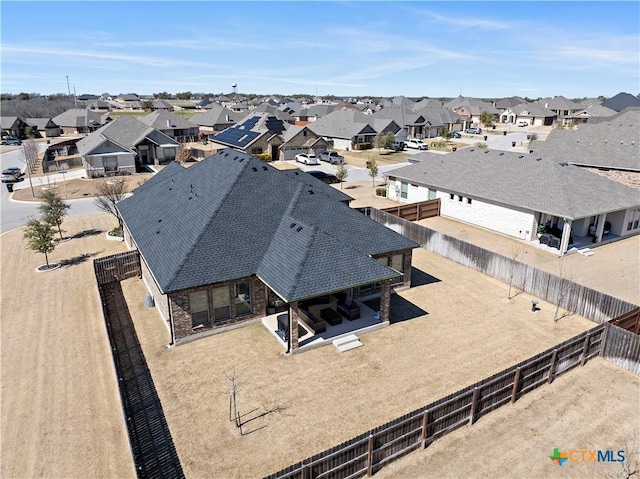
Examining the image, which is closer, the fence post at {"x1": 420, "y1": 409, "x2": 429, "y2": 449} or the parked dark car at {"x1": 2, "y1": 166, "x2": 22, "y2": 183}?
the fence post at {"x1": 420, "y1": 409, "x2": 429, "y2": 449}

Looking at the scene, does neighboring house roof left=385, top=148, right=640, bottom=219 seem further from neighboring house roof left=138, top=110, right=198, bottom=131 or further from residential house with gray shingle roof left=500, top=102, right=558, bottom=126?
residential house with gray shingle roof left=500, top=102, right=558, bottom=126

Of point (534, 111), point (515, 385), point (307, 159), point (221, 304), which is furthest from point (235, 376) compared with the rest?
point (534, 111)

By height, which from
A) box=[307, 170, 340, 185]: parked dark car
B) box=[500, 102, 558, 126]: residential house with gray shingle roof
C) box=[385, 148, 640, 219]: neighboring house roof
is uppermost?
box=[500, 102, 558, 126]: residential house with gray shingle roof

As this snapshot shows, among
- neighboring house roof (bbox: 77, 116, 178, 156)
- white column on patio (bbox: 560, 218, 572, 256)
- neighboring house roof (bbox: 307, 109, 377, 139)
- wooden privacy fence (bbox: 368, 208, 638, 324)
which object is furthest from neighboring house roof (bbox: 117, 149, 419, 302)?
neighboring house roof (bbox: 307, 109, 377, 139)

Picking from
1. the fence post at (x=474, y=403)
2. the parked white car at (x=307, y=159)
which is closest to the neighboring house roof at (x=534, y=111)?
the parked white car at (x=307, y=159)

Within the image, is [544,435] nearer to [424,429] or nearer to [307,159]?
[424,429]

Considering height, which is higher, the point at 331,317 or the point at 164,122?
the point at 164,122
